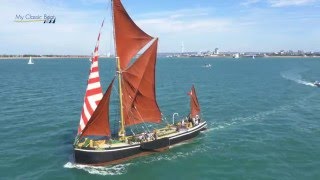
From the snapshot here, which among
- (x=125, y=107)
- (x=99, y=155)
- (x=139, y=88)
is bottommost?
(x=99, y=155)

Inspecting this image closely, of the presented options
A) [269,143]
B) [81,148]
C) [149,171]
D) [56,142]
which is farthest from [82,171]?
[269,143]

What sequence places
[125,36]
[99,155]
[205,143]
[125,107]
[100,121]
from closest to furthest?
[99,155] → [100,121] → [125,36] → [125,107] → [205,143]

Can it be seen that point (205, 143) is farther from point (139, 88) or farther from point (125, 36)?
point (125, 36)

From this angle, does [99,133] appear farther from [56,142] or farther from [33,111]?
[33,111]

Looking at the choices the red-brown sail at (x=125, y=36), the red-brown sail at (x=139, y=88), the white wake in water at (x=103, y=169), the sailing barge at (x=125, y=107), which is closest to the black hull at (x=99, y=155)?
the sailing barge at (x=125, y=107)

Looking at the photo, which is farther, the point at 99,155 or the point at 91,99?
the point at 91,99

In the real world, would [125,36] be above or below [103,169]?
above

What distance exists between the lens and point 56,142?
53875 mm

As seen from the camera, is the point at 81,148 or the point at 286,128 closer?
the point at 81,148

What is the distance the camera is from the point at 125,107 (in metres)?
50.1

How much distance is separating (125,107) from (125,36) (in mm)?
8965

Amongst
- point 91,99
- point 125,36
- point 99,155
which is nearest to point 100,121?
point 91,99

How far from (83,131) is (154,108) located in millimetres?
11326

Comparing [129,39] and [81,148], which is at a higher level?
[129,39]
